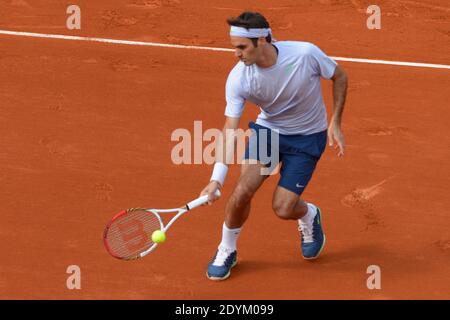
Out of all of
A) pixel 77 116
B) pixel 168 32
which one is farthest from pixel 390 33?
pixel 77 116

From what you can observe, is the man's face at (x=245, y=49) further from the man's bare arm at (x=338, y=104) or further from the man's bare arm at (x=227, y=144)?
the man's bare arm at (x=338, y=104)

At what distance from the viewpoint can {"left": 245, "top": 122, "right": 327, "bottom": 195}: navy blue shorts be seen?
8.35 metres

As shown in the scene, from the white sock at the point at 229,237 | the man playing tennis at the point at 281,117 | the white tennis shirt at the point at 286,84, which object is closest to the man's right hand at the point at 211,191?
the man playing tennis at the point at 281,117

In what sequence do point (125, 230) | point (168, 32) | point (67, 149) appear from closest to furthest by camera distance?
point (125, 230) < point (67, 149) < point (168, 32)

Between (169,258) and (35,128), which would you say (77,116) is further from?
(169,258)

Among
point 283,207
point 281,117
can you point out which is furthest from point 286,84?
point 283,207

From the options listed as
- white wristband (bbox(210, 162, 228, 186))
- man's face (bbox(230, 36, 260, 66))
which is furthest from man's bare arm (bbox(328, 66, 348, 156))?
white wristband (bbox(210, 162, 228, 186))

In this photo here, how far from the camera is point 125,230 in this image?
8.25m

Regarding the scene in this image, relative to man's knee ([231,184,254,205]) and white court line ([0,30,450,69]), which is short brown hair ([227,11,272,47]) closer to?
man's knee ([231,184,254,205])

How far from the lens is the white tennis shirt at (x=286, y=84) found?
7.93 m

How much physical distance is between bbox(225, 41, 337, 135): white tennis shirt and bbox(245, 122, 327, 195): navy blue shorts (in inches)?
5.7

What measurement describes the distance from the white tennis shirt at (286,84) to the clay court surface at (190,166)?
4.73 ft

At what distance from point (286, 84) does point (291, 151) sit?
65 centimetres

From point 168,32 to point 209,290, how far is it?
5.26 metres
